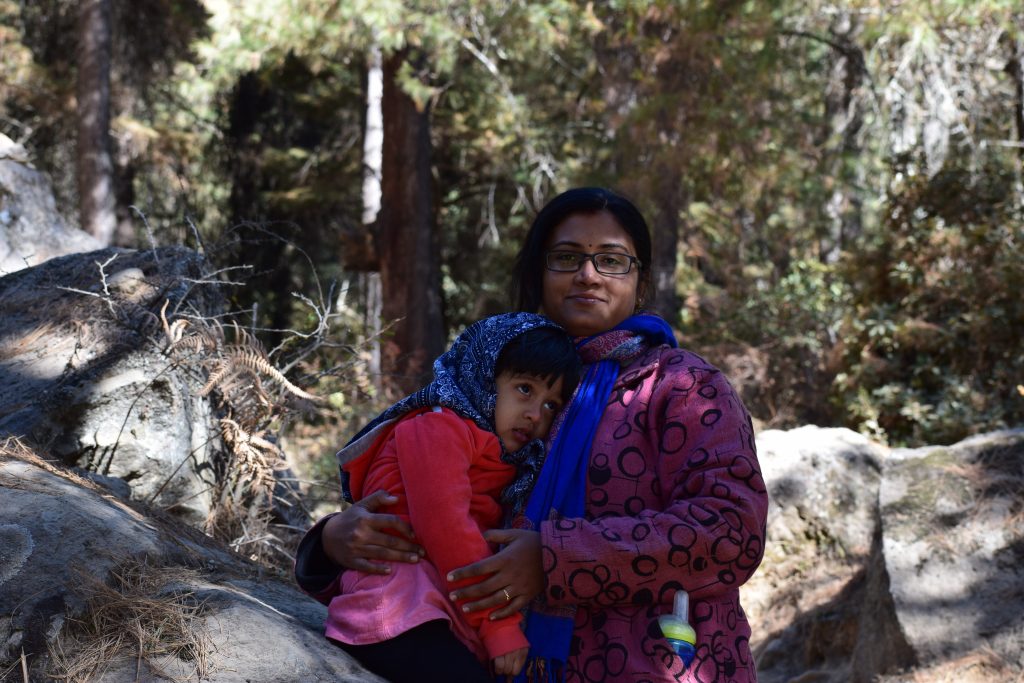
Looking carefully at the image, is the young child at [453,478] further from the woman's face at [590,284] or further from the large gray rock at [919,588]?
the large gray rock at [919,588]

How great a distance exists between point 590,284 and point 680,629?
93cm

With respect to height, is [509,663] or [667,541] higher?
[667,541]

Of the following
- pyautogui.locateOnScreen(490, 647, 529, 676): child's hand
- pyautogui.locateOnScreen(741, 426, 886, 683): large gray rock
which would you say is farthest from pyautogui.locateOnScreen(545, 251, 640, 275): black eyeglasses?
pyautogui.locateOnScreen(741, 426, 886, 683): large gray rock

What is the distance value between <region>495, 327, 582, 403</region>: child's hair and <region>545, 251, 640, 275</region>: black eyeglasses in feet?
0.80

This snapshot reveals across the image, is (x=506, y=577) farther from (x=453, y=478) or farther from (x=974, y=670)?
(x=974, y=670)

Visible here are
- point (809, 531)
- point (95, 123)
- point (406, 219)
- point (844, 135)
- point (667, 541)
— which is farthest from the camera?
point (844, 135)

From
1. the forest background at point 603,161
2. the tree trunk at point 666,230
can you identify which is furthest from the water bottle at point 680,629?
the tree trunk at point 666,230

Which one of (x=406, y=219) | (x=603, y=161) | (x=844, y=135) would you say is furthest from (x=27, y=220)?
(x=844, y=135)

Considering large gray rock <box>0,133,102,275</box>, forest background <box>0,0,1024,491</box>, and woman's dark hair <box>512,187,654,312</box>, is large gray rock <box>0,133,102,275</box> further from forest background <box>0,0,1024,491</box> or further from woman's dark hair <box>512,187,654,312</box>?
woman's dark hair <box>512,187,654,312</box>

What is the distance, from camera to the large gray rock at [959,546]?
4.71 metres

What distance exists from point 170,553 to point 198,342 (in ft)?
5.75

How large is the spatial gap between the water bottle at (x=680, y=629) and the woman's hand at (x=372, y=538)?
60 centimetres

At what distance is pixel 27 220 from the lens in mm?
6762

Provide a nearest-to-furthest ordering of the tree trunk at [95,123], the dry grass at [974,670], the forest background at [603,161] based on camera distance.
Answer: the dry grass at [974,670] < the forest background at [603,161] < the tree trunk at [95,123]
